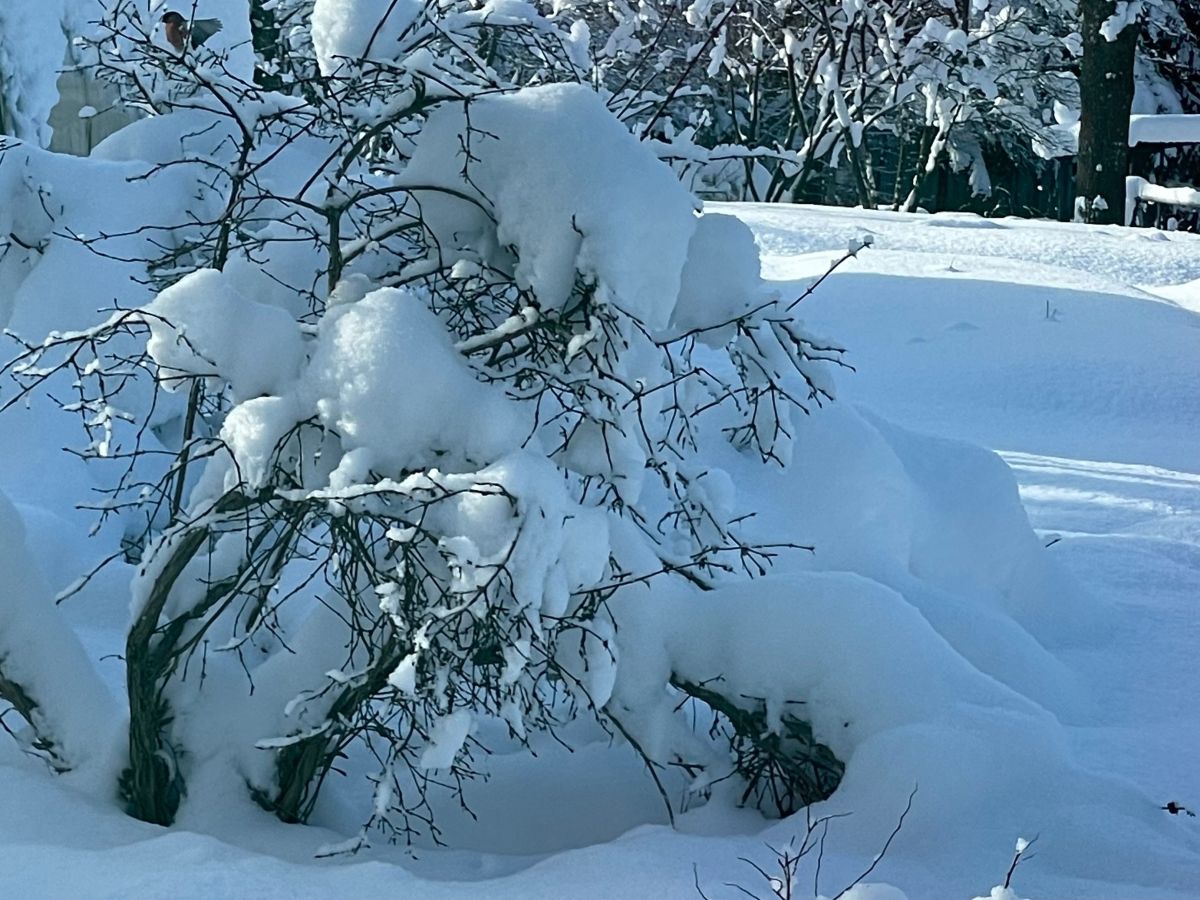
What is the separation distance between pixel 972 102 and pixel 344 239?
13.6 meters

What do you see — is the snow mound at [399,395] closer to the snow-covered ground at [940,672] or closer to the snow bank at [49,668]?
the snow-covered ground at [940,672]

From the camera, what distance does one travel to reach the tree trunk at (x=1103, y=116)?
43.4 feet

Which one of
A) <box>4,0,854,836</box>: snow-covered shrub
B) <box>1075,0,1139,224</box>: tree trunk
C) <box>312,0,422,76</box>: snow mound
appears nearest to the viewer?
<box>4,0,854,836</box>: snow-covered shrub

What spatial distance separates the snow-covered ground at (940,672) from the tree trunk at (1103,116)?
4.98m

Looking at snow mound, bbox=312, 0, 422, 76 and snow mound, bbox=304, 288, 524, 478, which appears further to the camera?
snow mound, bbox=312, 0, 422, 76

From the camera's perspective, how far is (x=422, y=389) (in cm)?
301

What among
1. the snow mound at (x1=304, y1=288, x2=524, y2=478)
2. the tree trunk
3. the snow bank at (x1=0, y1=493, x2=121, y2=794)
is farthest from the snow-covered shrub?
the tree trunk

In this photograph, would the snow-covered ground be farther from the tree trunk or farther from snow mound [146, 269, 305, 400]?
the tree trunk

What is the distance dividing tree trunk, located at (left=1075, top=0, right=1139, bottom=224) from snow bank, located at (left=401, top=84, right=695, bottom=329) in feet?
36.6

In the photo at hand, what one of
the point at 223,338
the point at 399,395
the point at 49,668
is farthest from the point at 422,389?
the point at 49,668

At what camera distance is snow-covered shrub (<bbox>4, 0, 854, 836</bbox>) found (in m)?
2.97

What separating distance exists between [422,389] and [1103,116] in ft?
A: 39.7

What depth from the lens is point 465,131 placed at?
127 inches

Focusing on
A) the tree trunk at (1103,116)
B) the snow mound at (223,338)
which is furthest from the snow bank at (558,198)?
the tree trunk at (1103,116)
